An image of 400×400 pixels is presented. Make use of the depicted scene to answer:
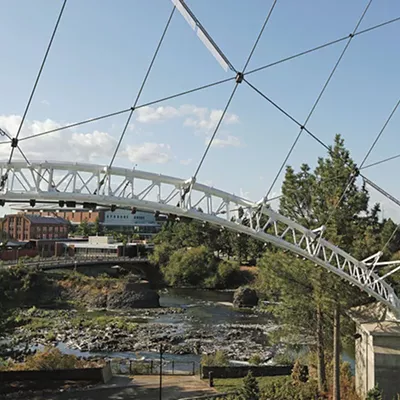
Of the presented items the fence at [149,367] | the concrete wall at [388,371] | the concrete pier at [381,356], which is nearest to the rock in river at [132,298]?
the fence at [149,367]

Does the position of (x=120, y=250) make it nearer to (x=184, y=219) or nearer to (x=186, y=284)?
(x=186, y=284)

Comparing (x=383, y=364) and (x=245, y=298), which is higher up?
(x=245, y=298)

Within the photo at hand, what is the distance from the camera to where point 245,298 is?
180 feet

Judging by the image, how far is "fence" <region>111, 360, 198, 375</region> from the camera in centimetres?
2424

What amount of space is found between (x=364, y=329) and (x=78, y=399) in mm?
10311

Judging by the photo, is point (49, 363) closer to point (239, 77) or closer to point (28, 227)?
point (239, 77)

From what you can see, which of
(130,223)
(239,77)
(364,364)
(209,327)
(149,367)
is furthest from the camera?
(130,223)

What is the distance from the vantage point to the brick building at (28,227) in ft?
305

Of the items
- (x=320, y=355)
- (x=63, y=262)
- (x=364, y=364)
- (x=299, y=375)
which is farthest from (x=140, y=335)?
(x=63, y=262)

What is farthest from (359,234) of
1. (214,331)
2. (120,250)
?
(120,250)

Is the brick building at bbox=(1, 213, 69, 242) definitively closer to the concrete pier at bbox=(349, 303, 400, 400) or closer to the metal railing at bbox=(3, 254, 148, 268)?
the metal railing at bbox=(3, 254, 148, 268)

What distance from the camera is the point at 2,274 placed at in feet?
75.7

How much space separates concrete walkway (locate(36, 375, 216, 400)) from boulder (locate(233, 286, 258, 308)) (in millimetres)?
33457

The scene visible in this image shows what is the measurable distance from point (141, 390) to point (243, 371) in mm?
5410
